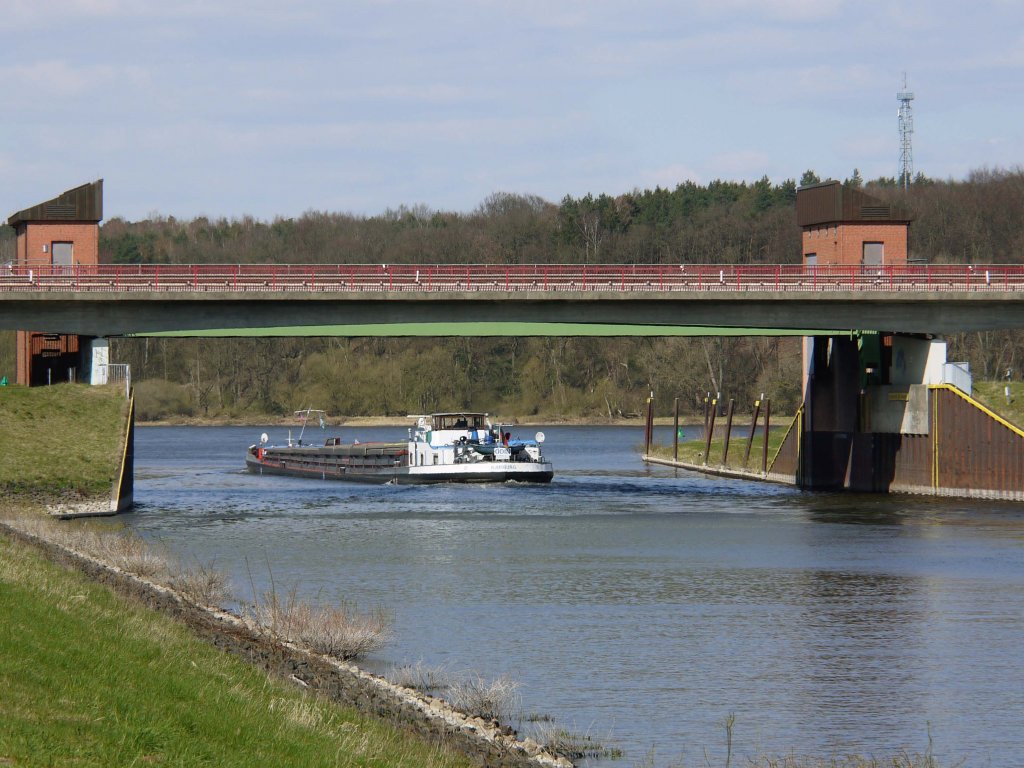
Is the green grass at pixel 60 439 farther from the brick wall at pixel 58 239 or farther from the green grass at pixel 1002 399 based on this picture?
the green grass at pixel 1002 399

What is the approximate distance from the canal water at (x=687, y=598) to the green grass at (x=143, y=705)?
211 inches

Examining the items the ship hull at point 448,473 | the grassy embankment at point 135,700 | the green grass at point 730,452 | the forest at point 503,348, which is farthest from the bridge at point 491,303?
the forest at point 503,348

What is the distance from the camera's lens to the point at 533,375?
6708 inches

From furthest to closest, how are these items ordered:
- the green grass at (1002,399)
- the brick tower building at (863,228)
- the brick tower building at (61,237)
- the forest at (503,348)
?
the forest at (503,348) < the brick tower building at (863,228) < the brick tower building at (61,237) < the green grass at (1002,399)

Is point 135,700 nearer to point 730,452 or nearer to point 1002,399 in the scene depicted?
point 1002,399

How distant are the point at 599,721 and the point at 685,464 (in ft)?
260

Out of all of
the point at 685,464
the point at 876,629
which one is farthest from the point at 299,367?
the point at 876,629

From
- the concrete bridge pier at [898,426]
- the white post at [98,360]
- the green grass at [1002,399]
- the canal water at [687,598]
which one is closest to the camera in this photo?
the canal water at [687,598]

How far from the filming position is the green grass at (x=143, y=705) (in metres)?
13.6

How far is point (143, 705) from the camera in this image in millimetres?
15789

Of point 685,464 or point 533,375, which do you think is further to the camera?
point 533,375

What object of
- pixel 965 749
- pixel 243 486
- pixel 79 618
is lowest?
pixel 243 486

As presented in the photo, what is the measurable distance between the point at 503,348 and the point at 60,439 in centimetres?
11440

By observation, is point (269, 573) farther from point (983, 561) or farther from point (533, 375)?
point (533, 375)
